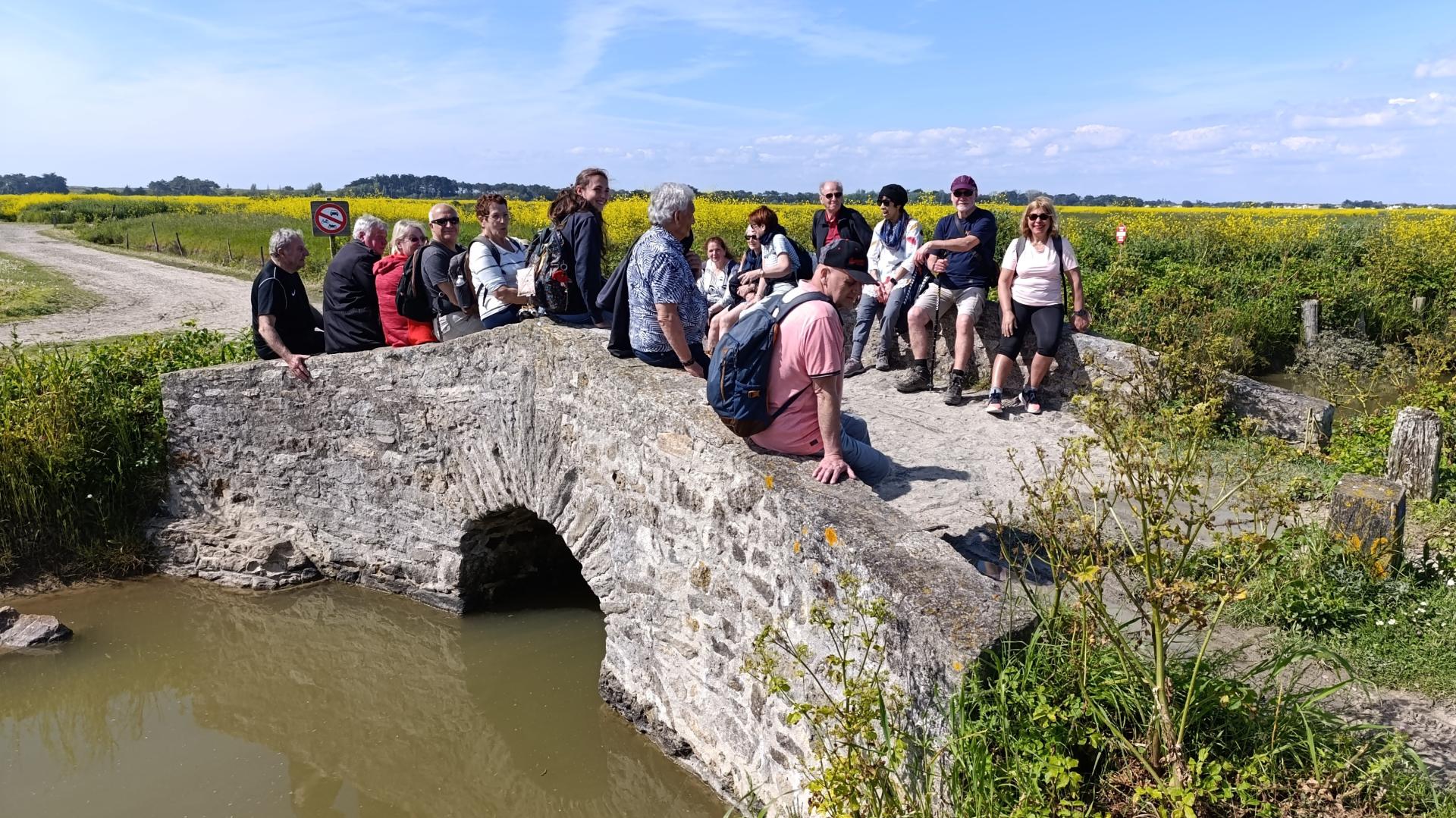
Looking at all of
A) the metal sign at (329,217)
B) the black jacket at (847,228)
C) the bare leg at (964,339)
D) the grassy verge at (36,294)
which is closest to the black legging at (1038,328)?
the bare leg at (964,339)

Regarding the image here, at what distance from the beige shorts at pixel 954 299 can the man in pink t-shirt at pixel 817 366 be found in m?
3.52

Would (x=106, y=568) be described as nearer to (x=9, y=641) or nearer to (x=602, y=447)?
(x=9, y=641)

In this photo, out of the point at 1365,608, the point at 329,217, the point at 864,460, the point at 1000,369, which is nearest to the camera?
the point at 1365,608

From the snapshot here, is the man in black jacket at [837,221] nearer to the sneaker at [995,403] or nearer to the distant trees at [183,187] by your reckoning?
the sneaker at [995,403]

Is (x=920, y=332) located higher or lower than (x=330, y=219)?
lower

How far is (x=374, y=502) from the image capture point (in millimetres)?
7469

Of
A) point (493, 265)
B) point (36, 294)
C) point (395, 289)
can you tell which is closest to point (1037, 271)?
point (493, 265)

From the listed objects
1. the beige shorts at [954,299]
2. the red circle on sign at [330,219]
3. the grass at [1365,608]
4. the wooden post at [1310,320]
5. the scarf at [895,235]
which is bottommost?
the grass at [1365,608]

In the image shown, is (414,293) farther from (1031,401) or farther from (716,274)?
(1031,401)

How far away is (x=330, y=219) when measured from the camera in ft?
41.5

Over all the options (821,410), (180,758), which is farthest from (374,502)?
(821,410)

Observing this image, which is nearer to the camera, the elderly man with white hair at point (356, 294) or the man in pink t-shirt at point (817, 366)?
the man in pink t-shirt at point (817, 366)

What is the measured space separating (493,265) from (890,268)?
3.57 metres

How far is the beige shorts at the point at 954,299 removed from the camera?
8.02m
